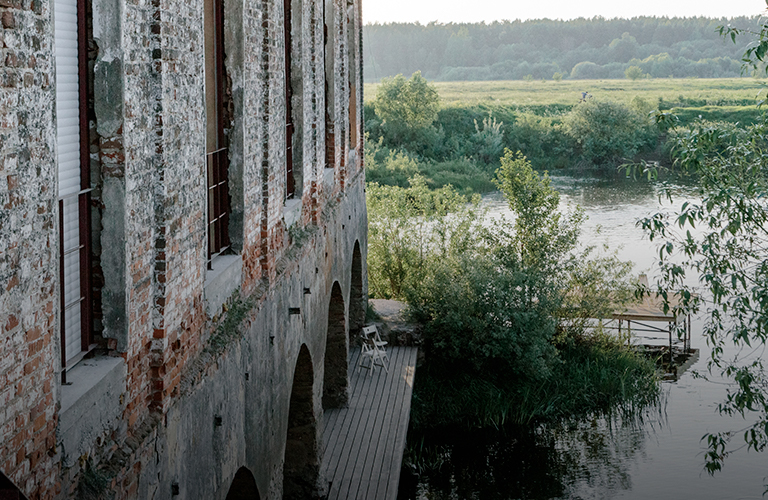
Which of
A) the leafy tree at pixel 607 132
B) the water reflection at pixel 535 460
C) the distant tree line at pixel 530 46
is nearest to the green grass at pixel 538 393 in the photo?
the water reflection at pixel 535 460

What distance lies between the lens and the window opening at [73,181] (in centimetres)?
349

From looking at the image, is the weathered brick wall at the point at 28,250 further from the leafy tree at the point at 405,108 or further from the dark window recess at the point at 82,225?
the leafy tree at the point at 405,108

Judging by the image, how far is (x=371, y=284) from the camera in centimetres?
2117

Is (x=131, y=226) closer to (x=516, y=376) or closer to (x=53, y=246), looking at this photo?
(x=53, y=246)

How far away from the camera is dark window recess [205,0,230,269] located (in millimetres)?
5820

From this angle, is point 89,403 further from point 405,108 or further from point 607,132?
point 607,132

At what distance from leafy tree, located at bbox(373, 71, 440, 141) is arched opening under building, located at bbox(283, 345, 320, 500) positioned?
3915 cm

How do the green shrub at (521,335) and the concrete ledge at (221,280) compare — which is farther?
the green shrub at (521,335)

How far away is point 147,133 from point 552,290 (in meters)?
13.8

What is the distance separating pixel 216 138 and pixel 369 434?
24.2 feet

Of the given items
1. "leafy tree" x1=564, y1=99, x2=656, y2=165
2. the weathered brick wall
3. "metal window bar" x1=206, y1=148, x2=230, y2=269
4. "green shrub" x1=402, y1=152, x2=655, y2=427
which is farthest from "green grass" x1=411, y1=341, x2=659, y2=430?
"leafy tree" x1=564, y1=99, x2=656, y2=165

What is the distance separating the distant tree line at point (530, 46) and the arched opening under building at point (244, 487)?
314 feet

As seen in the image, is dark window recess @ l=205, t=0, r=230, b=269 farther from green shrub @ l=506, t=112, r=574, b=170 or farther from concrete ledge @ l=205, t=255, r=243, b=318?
green shrub @ l=506, t=112, r=574, b=170

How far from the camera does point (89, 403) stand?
3459 mm
